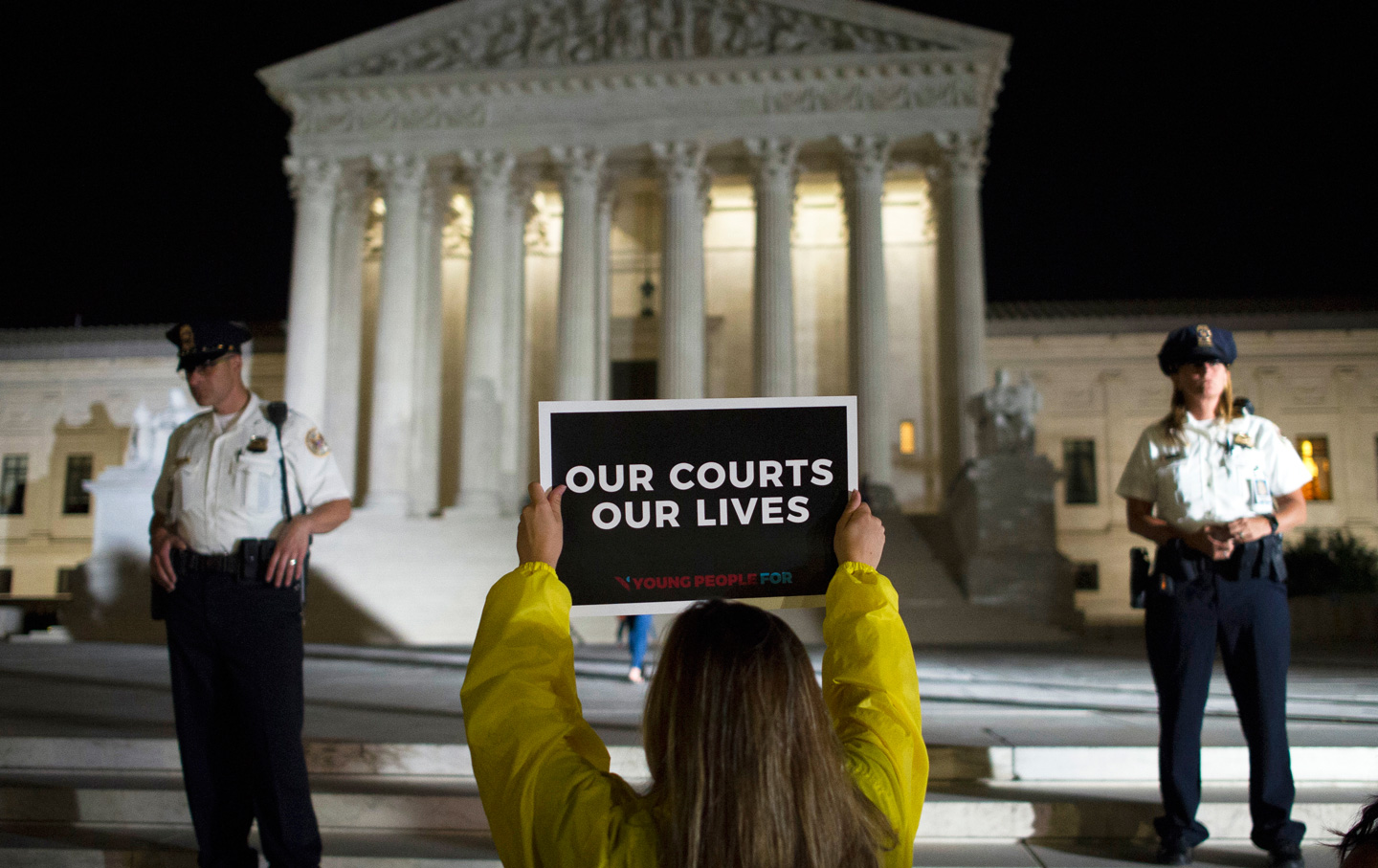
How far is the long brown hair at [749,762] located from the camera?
1.83m

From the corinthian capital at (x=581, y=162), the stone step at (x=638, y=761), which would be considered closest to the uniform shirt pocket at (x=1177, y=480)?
the stone step at (x=638, y=761)

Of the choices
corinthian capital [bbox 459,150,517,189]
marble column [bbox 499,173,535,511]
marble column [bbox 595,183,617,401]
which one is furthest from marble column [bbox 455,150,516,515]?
marble column [bbox 595,183,617,401]

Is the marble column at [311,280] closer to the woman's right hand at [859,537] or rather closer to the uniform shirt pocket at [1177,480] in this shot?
the uniform shirt pocket at [1177,480]

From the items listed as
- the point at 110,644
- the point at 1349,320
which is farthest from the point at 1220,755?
the point at 1349,320

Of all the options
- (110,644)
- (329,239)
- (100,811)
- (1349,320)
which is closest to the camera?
(100,811)

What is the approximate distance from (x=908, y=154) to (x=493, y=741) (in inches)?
1119

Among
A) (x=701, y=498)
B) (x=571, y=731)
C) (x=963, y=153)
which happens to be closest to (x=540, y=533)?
(x=571, y=731)

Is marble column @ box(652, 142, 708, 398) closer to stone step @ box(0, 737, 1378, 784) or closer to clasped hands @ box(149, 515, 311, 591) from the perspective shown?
stone step @ box(0, 737, 1378, 784)

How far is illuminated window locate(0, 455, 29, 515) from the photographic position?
39469 mm

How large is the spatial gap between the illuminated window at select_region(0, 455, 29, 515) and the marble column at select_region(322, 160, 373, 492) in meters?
19.2

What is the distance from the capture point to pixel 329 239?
28922 mm

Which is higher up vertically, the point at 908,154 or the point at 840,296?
the point at 908,154

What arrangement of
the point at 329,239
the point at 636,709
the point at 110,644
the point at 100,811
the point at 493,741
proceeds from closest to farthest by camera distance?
the point at 493,741
the point at 100,811
the point at 636,709
the point at 110,644
the point at 329,239

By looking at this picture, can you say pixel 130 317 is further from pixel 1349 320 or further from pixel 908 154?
pixel 1349 320
